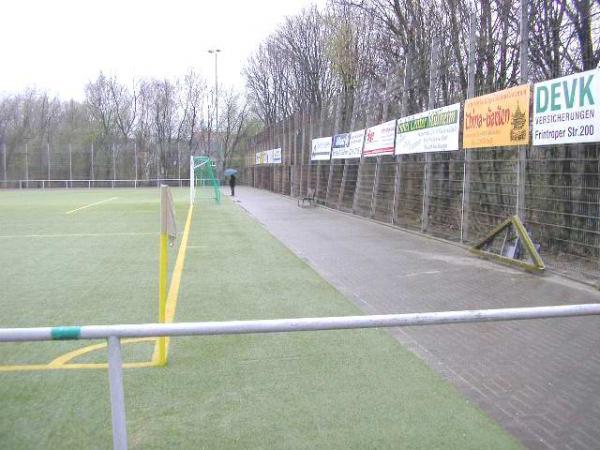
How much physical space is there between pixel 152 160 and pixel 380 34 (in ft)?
130

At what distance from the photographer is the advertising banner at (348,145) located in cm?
1911

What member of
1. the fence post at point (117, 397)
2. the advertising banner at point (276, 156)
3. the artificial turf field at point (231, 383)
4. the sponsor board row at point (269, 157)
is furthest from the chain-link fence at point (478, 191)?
the sponsor board row at point (269, 157)

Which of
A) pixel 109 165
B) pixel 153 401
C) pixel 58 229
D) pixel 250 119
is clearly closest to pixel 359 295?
pixel 153 401

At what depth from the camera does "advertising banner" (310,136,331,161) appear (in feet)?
76.1

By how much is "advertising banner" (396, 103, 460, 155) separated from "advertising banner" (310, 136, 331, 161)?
7.85 metres

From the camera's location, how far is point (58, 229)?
16297 millimetres

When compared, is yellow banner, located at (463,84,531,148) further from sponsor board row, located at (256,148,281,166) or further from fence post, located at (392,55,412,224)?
sponsor board row, located at (256,148,281,166)

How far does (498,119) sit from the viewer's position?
10266 mm

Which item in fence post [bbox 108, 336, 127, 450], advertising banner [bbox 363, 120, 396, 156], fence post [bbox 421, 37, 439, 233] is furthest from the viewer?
Result: advertising banner [bbox 363, 120, 396, 156]

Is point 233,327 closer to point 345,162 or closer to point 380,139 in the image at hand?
point 380,139

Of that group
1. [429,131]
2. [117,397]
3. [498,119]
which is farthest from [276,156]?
[117,397]

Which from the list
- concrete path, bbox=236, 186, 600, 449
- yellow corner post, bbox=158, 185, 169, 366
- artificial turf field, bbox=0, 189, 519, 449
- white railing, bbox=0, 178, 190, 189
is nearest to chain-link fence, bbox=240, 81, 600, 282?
concrete path, bbox=236, 186, 600, 449

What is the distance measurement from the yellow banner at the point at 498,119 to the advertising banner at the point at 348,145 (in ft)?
24.7

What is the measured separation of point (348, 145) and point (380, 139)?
3542mm
